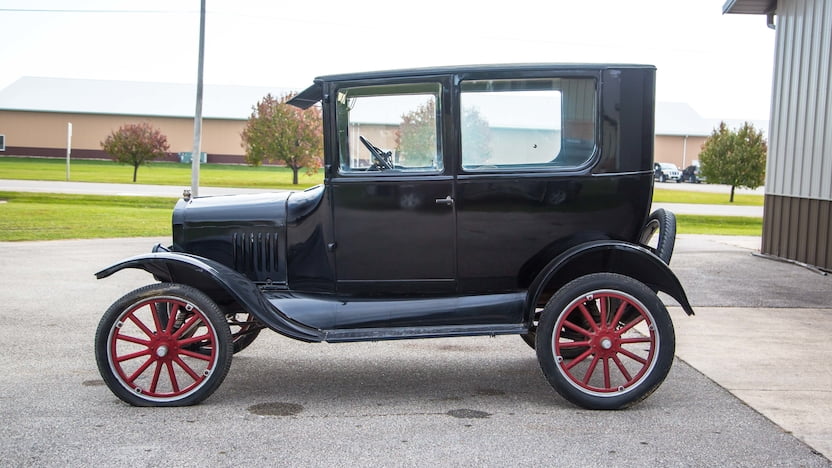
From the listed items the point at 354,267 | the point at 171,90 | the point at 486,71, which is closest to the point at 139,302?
the point at 354,267

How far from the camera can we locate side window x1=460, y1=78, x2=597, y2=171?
17.3 feet

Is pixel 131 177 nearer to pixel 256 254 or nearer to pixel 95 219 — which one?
pixel 95 219

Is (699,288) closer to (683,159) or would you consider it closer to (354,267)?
(354,267)

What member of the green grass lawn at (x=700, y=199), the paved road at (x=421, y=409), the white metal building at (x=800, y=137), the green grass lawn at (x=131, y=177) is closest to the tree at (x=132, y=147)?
the green grass lawn at (x=131, y=177)

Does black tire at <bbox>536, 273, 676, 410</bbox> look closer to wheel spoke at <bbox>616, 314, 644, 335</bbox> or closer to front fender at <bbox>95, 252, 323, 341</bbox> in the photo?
wheel spoke at <bbox>616, 314, 644, 335</bbox>

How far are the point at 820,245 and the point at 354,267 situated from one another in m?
8.59

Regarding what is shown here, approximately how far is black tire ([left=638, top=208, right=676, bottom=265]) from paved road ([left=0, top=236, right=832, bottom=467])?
36.4 inches

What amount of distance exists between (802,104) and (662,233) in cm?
825

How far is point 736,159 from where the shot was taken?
129 ft

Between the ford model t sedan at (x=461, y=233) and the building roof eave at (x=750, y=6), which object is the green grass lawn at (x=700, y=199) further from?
the ford model t sedan at (x=461, y=233)

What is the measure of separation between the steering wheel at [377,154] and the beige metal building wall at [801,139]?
8.23 meters

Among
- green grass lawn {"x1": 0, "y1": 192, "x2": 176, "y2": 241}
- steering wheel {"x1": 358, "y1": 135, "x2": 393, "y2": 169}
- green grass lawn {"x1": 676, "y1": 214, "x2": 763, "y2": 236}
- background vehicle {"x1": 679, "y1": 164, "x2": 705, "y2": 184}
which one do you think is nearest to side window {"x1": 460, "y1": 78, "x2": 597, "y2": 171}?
steering wheel {"x1": 358, "y1": 135, "x2": 393, "y2": 169}

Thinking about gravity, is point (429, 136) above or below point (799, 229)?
above

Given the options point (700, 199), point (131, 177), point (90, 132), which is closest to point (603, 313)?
point (700, 199)
